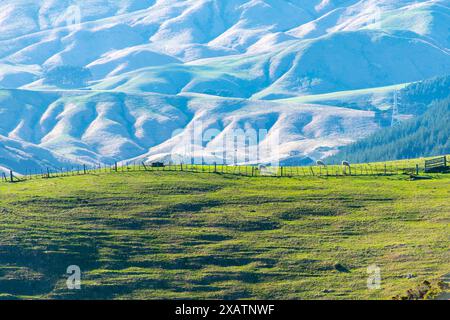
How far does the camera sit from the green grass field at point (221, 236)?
95.1 m

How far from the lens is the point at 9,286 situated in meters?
97.6

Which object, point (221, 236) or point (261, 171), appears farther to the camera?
point (261, 171)

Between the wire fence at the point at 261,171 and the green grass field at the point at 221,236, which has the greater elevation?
the wire fence at the point at 261,171

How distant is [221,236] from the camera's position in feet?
360

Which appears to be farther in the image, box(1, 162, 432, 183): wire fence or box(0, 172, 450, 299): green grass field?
box(1, 162, 432, 183): wire fence

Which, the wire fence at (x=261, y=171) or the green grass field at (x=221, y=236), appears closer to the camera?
the green grass field at (x=221, y=236)

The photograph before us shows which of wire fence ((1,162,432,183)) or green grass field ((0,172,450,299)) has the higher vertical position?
wire fence ((1,162,432,183))

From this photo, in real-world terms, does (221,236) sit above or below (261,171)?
below

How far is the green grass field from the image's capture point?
9512cm
